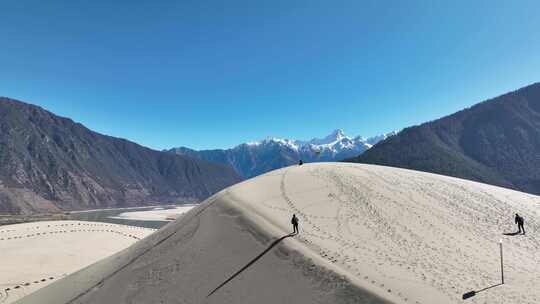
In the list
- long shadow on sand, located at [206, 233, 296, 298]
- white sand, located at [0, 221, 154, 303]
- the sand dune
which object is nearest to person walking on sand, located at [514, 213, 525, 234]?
the sand dune

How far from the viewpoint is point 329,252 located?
18.3 metres

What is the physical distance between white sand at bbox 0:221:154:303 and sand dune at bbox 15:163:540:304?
951cm

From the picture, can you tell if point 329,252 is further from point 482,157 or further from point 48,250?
point 482,157

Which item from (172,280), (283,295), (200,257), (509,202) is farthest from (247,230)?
(509,202)

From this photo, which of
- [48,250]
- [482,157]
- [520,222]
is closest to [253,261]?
[520,222]

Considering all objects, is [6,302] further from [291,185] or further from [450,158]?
[450,158]

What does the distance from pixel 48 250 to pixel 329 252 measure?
41046 millimetres

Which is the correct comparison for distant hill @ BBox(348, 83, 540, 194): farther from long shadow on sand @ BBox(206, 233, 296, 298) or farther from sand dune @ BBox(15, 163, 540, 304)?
long shadow on sand @ BBox(206, 233, 296, 298)

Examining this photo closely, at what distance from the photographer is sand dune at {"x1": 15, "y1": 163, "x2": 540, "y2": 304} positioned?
15.3 metres

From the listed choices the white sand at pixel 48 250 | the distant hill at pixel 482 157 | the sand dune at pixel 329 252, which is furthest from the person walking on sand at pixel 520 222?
the distant hill at pixel 482 157

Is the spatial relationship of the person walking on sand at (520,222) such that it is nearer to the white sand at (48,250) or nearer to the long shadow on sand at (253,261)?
the long shadow on sand at (253,261)

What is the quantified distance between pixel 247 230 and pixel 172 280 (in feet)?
16.6

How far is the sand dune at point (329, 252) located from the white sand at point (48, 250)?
9506 mm

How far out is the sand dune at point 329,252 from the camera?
601 inches
